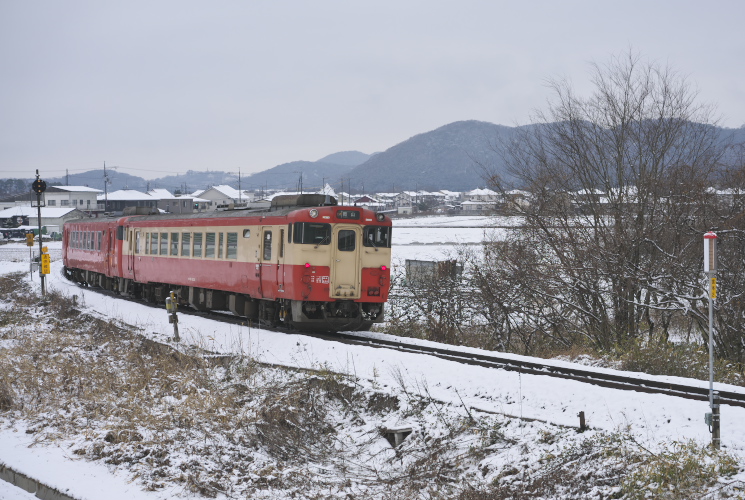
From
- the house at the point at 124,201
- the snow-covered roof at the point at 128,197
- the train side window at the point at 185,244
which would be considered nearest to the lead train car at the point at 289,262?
the train side window at the point at 185,244

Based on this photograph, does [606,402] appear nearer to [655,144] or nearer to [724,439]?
[724,439]

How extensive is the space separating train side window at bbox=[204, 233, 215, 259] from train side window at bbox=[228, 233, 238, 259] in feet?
3.46

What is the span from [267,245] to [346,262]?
1916 mm

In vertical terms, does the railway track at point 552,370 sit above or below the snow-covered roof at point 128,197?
below

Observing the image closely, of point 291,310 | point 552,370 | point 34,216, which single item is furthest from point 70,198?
point 552,370

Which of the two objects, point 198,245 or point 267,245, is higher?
point 267,245

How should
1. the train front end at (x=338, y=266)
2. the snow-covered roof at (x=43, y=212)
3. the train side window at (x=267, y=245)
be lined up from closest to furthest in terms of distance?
the train front end at (x=338, y=266)
the train side window at (x=267, y=245)
the snow-covered roof at (x=43, y=212)

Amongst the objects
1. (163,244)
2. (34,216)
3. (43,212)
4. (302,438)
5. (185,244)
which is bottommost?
(34,216)

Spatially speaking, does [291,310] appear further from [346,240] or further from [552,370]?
[552,370]

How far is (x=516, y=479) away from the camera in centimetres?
786

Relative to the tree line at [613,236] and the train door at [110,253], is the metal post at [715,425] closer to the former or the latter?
the tree line at [613,236]

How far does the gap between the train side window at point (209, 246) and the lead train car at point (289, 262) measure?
0.03 m

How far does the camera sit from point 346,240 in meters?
16.0

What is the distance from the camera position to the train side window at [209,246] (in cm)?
1920
